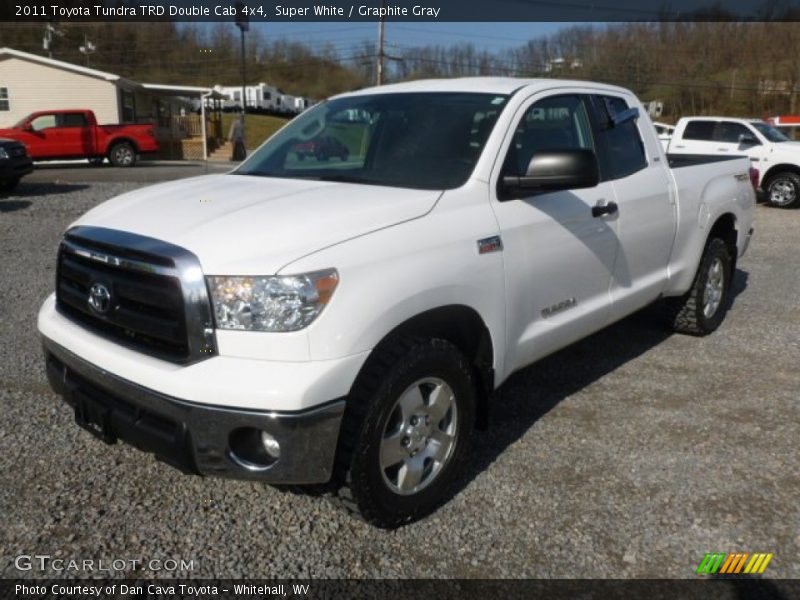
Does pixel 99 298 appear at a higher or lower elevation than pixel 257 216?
lower

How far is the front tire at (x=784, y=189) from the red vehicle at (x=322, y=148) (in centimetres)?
1323

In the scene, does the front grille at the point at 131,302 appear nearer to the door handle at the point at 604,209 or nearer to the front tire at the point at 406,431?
the front tire at the point at 406,431

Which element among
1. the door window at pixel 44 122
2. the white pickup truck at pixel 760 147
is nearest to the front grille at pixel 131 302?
the white pickup truck at pixel 760 147

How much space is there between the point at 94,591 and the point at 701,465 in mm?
2792

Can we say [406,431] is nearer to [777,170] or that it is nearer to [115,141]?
[777,170]

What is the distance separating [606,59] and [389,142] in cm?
4726

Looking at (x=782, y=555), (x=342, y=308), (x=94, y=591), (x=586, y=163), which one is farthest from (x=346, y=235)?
(x=782, y=555)

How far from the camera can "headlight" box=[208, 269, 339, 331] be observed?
2.37m

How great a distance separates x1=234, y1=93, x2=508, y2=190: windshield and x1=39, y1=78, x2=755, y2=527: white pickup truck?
0.01 metres

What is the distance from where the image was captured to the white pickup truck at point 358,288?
2.38 meters

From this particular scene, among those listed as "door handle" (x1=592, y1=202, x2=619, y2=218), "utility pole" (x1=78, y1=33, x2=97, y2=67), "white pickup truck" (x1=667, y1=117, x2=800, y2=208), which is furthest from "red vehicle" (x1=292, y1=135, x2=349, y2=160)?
"utility pole" (x1=78, y1=33, x2=97, y2=67)

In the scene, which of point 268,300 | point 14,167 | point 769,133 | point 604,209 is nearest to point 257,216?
point 268,300

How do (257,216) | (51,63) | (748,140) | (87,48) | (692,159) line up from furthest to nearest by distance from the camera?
(87,48), (51,63), (748,140), (692,159), (257,216)

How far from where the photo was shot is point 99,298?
2.69 meters
